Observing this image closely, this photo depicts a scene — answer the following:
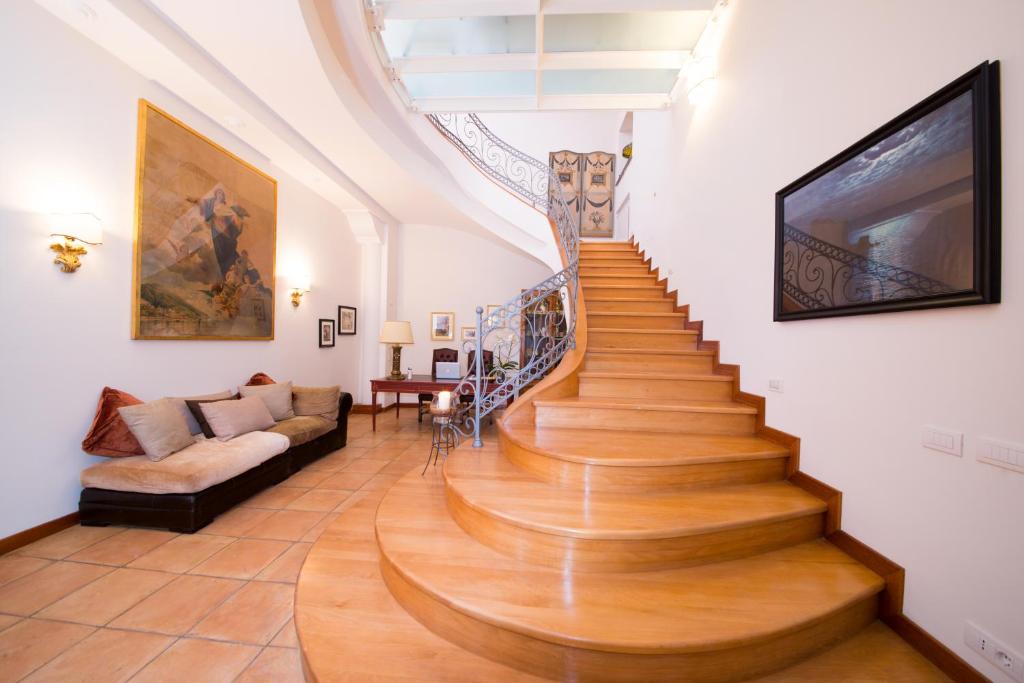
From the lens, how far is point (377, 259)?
23.0 ft

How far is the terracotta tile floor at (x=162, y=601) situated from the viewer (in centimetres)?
157

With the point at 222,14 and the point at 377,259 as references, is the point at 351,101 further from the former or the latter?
the point at 377,259

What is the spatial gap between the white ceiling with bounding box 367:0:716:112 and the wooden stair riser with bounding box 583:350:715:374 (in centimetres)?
290

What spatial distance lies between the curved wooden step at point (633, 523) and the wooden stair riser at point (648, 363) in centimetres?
127

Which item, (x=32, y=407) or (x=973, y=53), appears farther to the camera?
(x=32, y=407)

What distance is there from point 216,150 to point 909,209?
17.6 ft

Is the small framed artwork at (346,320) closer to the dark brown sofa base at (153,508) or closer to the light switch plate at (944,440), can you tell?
the dark brown sofa base at (153,508)

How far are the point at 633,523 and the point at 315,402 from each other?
4.04 metres

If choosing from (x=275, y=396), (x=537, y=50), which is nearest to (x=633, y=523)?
(x=275, y=396)

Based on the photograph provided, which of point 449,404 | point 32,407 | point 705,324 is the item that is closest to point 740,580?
point 449,404

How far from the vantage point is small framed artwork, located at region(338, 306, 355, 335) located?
20.7ft

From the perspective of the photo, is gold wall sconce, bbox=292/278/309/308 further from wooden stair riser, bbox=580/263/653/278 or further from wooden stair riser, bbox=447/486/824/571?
wooden stair riser, bbox=447/486/824/571

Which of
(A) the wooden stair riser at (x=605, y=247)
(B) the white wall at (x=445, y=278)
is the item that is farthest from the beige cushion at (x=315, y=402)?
(A) the wooden stair riser at (x=605, y=247)

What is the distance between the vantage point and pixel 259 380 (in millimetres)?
4363
